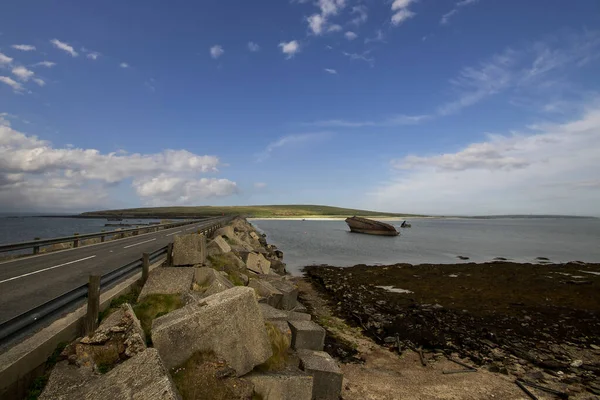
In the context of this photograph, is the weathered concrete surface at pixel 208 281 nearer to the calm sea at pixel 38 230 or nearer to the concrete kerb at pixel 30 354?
the concrete kerb at pixel 30 354

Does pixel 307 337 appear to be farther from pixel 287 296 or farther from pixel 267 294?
pixel 287 296

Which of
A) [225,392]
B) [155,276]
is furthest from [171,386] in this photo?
[155,276]

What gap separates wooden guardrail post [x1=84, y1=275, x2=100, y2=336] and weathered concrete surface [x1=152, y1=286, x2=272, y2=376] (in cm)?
115

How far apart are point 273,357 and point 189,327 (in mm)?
2007

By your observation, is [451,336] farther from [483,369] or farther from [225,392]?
[225,392]

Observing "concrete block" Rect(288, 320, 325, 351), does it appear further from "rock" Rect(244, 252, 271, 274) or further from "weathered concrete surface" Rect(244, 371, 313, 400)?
"rock" Rect(244, 252, 271, 274)

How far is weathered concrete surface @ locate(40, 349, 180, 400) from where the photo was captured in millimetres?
3895

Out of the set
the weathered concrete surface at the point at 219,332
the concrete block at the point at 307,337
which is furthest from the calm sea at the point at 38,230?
the weathered concrete surface at the point at 219,332

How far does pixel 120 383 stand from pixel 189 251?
6456 millimetres

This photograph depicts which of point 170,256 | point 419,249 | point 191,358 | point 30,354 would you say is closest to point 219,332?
point 191,358

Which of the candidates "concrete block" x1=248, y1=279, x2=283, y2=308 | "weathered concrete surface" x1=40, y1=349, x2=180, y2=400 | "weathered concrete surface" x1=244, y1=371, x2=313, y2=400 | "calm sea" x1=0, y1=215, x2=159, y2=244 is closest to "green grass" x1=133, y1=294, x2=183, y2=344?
"weathered concrete surface" x1=40, y1=349, x2=180, y2=400

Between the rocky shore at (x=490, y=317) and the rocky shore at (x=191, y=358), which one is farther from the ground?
the rocky shore at (x=191, y=358)

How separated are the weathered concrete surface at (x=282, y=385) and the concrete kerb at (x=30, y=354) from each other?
121 inches

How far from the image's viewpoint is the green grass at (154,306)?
7.17 metres
